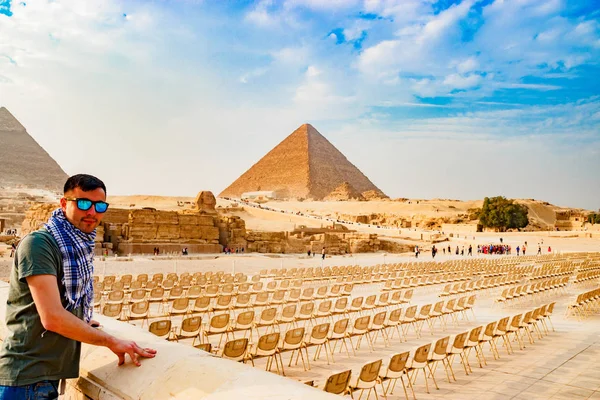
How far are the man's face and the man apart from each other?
4 cm

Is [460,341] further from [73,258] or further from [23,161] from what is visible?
[23,161]

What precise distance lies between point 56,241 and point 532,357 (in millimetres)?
6885

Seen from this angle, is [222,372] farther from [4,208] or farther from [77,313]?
[4,208]

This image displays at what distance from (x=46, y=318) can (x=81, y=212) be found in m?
0.51

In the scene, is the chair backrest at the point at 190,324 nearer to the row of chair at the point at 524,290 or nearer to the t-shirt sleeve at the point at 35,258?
the t-shirt sleeve at the point at 35,258

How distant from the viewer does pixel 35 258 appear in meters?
1.85

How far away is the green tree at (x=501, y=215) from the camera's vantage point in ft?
178

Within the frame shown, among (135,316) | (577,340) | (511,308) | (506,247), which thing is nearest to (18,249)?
(135,316)

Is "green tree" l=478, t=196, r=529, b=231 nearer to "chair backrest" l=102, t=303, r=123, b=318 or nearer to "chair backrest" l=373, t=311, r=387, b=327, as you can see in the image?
"chair backrest" l=373, t=311, r=387, b=327

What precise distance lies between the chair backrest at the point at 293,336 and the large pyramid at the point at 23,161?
4589 inches

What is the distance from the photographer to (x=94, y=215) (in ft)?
7.16

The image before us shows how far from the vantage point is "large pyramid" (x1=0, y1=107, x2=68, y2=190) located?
112m

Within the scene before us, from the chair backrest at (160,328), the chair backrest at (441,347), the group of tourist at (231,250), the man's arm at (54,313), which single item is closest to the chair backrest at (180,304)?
the chair backrest at (160,328)

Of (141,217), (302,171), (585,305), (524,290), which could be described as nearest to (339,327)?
(524,290)
